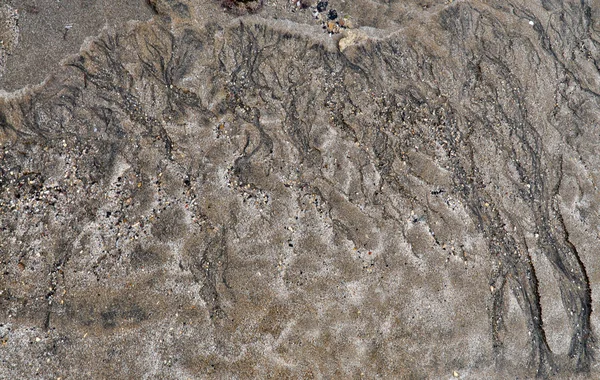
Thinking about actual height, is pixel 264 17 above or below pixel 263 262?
above

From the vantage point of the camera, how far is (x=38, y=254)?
5.58m

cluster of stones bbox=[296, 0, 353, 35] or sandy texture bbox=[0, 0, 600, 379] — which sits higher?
cluster of stones bbox=[296, 0, 353, 35]

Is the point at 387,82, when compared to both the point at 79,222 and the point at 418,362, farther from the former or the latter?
the point at 79,222

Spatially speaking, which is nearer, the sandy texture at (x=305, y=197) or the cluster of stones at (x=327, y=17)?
the sandy texture at (x=305, y=197)

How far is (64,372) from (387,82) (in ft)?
20.7

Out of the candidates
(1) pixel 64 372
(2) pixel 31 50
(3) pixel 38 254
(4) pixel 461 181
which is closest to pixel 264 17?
(2) pixel 31 50

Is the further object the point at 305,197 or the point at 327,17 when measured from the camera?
the point at 327,17

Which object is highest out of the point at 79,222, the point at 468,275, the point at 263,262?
the point at 468,275

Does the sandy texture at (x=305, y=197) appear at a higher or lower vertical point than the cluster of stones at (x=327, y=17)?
lower

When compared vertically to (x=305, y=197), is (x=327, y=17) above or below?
above

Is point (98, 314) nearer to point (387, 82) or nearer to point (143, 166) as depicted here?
point (143, 166)

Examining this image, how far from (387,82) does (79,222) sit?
198 inches

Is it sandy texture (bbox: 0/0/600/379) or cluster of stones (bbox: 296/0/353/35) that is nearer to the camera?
sandy texture (bbox: 0/0/600/379)

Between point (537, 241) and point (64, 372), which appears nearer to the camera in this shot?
point (64, 372)
